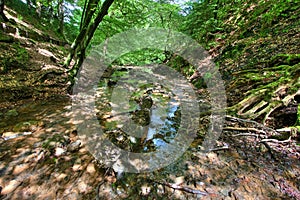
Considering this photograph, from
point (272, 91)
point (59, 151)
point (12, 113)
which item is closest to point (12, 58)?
point (12, 113)

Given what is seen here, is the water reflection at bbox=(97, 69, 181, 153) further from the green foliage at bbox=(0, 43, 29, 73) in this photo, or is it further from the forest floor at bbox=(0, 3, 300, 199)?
the green foliage at bbox=(0, 43, 29, 73)

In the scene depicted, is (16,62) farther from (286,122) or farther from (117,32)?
(286,122)

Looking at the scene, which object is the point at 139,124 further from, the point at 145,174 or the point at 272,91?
the point at 272,91

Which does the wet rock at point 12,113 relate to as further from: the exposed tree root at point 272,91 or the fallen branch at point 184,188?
the exposed tree root at point 272,91

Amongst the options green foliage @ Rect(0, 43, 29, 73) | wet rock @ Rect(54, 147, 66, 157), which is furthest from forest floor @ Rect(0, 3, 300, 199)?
green foliage @ Rect(0, 43, 29, 73)

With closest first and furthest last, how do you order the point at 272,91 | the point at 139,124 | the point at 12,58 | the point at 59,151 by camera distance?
the point at 59,151
the point at 272,91
the point at 139,124
the point at 12,58

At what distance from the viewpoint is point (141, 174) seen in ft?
7.94

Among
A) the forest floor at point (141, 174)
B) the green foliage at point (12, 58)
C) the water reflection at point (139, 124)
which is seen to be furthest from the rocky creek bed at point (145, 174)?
the green foliage at point (12, 58)

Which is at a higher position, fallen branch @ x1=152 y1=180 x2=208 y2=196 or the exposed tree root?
the exposed tree root

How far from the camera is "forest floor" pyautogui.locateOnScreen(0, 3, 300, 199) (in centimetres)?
206

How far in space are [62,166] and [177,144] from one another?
7.06 ft

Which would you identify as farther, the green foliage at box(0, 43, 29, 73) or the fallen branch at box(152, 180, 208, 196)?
the green foliage at box(0, 43, 29, 73)

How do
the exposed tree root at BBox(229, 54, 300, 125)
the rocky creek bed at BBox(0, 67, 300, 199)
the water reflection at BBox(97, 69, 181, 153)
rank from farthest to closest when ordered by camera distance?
the exposed tree root at BBox(229, 54, 300, 125) → the water reflection at BBox(97, 69, 181, 153) → the rocky creek bed at BBox(0, 67, 300, 199)

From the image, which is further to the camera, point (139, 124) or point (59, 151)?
point (139, 124)
